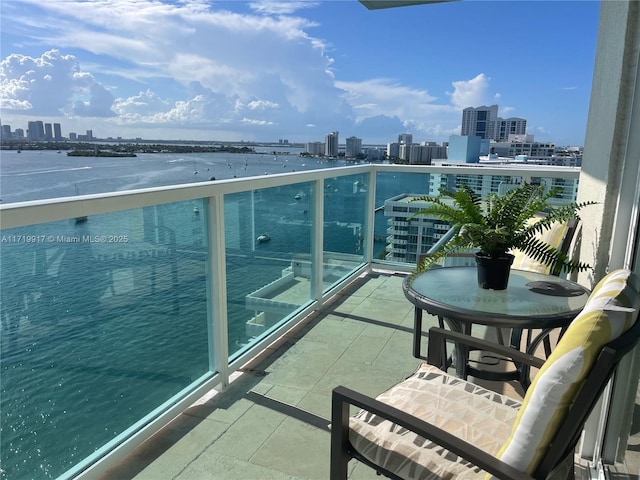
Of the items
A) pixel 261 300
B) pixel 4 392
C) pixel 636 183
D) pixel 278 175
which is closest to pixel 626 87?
pixel 636 183

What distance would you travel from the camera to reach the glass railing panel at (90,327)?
1595mm

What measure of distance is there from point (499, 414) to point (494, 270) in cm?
82

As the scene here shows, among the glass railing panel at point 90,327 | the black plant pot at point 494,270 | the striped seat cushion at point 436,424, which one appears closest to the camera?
the striped seat cushion at point 436,424

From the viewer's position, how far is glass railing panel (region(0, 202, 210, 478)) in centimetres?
159

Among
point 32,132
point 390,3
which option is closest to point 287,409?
point 390,3

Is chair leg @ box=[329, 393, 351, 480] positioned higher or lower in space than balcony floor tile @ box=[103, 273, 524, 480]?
higher

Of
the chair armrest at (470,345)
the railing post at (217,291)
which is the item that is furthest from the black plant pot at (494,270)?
the railing post at (217,291)

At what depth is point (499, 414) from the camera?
1521mm

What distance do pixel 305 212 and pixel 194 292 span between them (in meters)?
1.59

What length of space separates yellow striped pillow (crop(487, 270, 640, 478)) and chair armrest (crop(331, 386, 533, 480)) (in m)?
0.04

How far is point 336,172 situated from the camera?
13.9 ft

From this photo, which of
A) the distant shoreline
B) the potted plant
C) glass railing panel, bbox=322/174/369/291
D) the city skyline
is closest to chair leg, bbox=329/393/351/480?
the potted plant

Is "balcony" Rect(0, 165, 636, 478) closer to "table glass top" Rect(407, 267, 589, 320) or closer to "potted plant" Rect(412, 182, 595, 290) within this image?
"table glass top" Rect(407, 267, 589, 320)

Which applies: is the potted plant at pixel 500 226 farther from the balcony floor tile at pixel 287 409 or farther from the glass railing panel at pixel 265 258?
the glass railing panel at pixel 265 258
